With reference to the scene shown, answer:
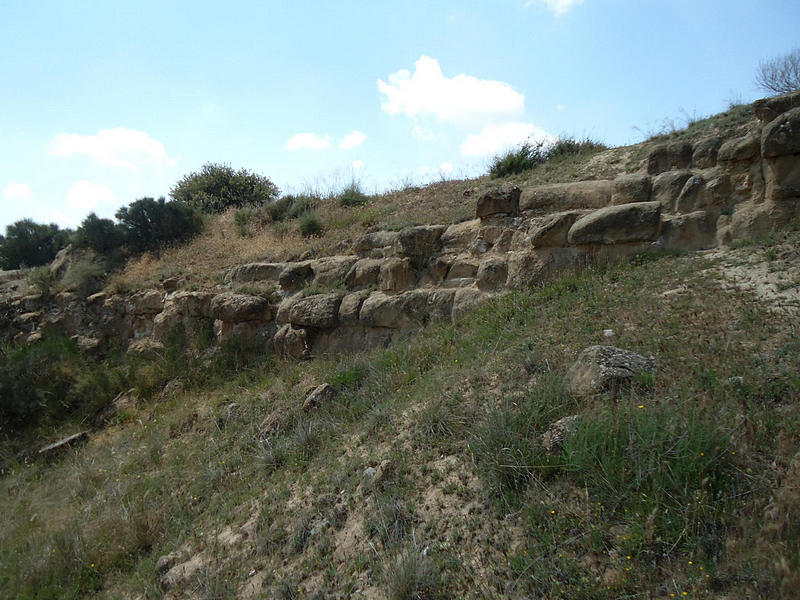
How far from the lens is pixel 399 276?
8.26m

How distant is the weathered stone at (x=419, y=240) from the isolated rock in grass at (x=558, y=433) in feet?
16.3

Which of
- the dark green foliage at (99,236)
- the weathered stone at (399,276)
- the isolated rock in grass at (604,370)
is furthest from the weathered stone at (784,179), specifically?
the dark green foliage at (99,236)

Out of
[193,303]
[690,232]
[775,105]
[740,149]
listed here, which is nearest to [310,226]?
[193,303]

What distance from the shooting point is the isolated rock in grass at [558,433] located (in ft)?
12.1

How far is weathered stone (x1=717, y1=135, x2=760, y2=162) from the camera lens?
6438 mm

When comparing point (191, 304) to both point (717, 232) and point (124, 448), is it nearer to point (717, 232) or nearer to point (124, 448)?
point (124, 448)

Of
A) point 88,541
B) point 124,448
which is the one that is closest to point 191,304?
point 124,448

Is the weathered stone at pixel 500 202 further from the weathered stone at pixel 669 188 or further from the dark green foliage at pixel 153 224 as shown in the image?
the dark green foliage at pixel 153 224

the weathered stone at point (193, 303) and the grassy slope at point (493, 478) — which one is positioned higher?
the weathered stone at point (193, 303)

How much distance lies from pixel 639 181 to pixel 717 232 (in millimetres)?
1267

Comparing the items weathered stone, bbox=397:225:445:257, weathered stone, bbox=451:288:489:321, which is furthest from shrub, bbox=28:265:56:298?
weathered stone, bbox=451:288:489:321

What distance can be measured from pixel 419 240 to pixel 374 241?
1.29 m

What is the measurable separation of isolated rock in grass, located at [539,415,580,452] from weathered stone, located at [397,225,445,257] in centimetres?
496

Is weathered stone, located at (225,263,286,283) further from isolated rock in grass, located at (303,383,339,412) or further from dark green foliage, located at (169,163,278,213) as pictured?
dark green foliage, located at (169,163,278,213)
